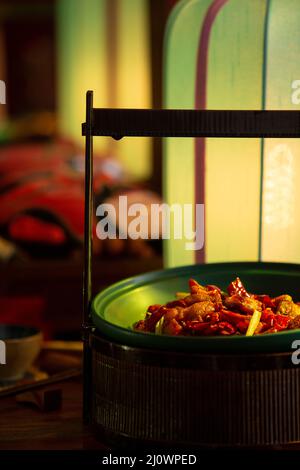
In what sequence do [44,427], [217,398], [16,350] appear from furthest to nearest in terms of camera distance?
[16,350]
[44,427]
[217,398]

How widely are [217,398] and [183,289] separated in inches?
19.5

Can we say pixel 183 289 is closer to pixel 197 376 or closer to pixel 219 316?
pixel 219 316

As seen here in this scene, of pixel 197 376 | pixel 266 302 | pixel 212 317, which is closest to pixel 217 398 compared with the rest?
pixel 197 376

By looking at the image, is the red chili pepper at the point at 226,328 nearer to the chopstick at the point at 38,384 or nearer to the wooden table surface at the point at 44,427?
the wooden table surface at the point at 44,427

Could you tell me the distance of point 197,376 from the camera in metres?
1.31

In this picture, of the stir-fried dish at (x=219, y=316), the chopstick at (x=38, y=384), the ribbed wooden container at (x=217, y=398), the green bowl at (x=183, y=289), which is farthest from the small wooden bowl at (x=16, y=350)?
the ribbed wooden container at (x=217, y=398)

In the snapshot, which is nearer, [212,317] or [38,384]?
[212,317]

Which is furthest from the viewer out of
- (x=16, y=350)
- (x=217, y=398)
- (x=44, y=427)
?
(x=16, y=350)

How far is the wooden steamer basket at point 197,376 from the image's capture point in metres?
1.31

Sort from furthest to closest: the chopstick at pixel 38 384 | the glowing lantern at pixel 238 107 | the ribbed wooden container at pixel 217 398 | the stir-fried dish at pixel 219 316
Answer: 1. the glowing lantern at pixel 238 107
2. the chopstick at pixel 38 384
3. the stir-fried dish at pixel 219 316
4. the ribbed wooden container at pixel 217 398

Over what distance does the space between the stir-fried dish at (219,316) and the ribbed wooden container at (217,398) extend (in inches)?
3.7
